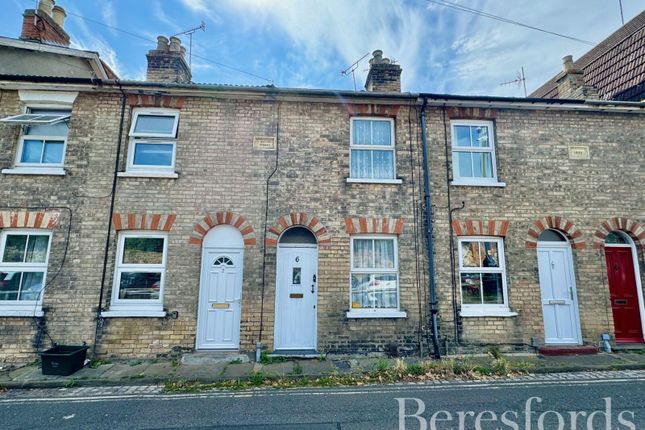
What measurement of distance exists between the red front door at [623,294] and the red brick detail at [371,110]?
630cm

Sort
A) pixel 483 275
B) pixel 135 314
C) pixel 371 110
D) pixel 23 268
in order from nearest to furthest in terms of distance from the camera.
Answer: pixel 135 314 → pixel 23 268 → pixel 483 275 → pixel 371 110

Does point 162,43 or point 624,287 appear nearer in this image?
point 624,287

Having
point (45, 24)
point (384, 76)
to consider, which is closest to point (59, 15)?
point (45, 24)

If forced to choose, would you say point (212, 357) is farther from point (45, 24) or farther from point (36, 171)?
point (45, 24)

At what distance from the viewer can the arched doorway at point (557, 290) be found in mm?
7984

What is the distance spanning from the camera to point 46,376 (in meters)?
6.21

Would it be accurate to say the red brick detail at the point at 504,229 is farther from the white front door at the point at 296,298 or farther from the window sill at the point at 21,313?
the window sill at the point at 21,313

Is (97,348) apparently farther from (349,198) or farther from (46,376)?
(349,198)

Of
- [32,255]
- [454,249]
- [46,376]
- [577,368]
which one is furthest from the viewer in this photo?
[454,249]

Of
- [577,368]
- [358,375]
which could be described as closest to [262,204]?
[358,375]

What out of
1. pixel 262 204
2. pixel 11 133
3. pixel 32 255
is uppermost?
pixel 11 133

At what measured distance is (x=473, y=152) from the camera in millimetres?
8664

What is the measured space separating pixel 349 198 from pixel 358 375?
150 inches

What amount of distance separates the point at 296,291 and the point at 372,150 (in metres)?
3.91
